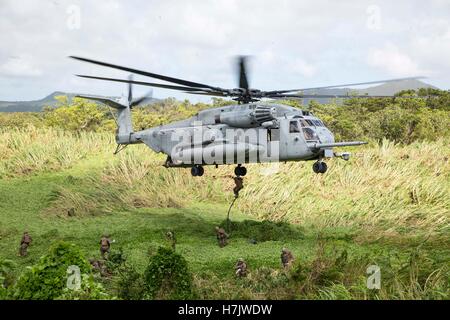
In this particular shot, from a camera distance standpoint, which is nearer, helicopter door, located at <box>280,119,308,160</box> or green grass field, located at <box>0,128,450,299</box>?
green grass field, located at <box>0,128,450,299</box>

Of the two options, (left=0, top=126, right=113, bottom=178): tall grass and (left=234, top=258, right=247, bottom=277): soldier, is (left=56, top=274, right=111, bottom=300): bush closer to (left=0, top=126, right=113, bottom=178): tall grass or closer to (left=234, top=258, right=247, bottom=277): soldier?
(left=234, top=258, right=247, bottom=277): soldier

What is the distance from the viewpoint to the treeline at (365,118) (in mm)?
28281

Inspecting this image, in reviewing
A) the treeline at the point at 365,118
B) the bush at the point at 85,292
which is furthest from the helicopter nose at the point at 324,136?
the treeline at the point at 365,118

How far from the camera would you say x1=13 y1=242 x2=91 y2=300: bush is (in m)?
6.41

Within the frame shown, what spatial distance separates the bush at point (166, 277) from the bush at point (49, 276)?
1010 mm

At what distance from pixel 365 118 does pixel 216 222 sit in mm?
26805

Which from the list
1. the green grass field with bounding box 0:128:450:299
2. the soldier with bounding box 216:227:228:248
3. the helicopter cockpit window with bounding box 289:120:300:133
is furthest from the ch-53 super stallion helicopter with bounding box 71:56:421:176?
the green grass field with bounding box 0:128:450:299

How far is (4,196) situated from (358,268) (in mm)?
13972

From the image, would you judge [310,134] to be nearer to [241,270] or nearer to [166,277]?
[241,270]

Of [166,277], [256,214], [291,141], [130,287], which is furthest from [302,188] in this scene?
[166,277]

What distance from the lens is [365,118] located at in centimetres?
3866

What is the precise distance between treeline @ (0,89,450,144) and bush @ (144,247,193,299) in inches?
650
